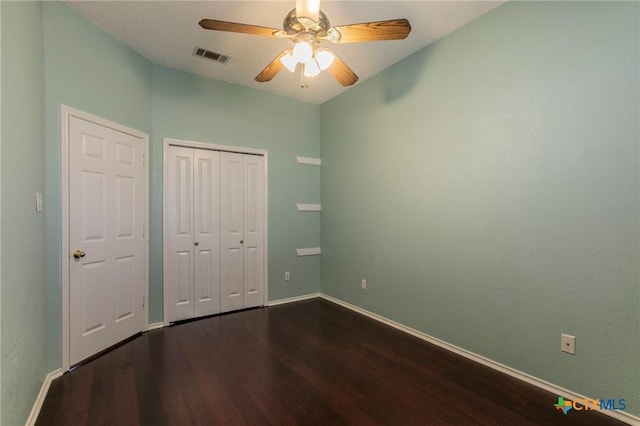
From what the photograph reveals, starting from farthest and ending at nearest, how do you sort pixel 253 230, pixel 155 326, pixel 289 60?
pixel 253 230, pixel 155 326, pixel 289 60

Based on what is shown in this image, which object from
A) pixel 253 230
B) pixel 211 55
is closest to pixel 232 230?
pixel 253 230

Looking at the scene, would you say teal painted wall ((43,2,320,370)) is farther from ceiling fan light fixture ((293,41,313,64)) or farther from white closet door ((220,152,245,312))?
ceiling fan light fixture ((293,41,313,64))

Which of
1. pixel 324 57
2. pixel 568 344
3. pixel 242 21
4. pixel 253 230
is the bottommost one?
pixel 568 344

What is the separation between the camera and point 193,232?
3.38m

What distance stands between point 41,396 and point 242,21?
124 inches

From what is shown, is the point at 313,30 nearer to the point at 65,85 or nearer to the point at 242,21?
the point at 242,21

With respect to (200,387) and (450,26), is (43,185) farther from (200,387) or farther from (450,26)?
(450,26)

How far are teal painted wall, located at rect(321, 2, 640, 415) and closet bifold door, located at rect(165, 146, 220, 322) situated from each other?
202cm

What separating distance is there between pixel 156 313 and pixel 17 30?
2.64 m

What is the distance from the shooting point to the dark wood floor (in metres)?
1.73

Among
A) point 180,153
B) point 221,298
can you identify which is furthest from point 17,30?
point 221,298

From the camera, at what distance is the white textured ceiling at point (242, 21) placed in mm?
2246

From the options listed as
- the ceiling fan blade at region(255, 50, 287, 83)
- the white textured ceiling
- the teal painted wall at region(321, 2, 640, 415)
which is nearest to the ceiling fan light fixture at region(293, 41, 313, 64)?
the ceiling fan blade at region(255, 50, 287, 83)

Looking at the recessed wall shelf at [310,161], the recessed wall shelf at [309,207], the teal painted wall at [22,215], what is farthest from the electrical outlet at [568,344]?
the recessed wall shelf at [310,161]
